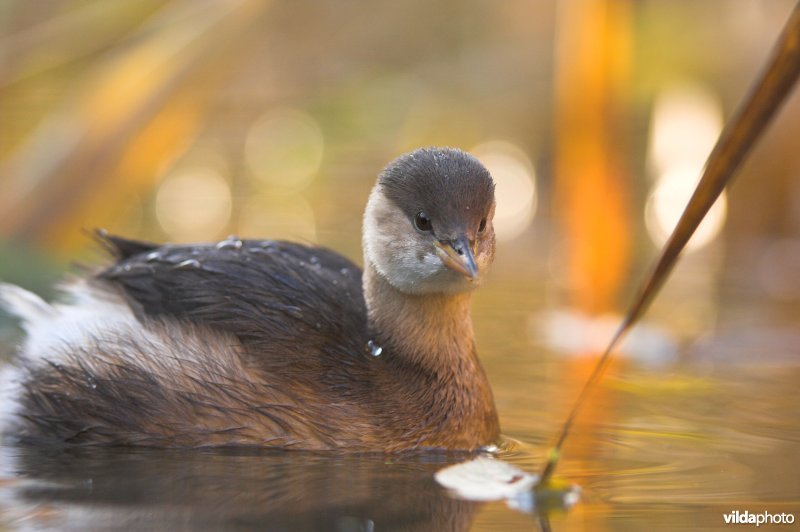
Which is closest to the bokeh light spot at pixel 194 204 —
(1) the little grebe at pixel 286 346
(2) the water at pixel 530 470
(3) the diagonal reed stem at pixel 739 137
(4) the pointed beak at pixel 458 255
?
(2) the water at pixel 530 470

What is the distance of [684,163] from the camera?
30.4ft

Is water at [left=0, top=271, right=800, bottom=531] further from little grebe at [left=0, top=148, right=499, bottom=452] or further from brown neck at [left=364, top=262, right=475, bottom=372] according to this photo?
brown neck at [left=364, top=262, right=475, bottom=372]

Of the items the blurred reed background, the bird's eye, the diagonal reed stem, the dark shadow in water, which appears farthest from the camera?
the blurred reed background

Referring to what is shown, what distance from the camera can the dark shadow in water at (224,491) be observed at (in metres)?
3.24

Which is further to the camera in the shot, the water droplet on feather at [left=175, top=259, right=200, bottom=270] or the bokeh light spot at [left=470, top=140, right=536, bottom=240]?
the bokeh light spot at [left=470, top=140, right=536, bottom=240]

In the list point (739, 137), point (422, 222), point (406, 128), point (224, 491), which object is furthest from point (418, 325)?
point (406, 128)

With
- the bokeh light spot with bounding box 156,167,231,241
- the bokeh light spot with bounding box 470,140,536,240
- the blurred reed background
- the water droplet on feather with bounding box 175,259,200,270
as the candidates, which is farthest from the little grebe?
the bokeh light spot with bounding box 470,140,536,240

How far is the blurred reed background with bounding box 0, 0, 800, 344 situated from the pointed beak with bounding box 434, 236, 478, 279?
2181 mm

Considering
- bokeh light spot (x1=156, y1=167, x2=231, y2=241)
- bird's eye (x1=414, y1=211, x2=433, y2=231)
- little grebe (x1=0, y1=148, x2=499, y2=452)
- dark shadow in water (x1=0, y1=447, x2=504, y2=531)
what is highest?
bokeh light spot (x1=156, y1=167, x2=231, y2=241)

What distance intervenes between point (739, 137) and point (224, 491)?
1.76 meters

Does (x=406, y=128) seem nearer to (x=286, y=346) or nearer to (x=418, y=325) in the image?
(x=418, y=325)

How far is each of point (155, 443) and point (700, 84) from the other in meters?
7.09

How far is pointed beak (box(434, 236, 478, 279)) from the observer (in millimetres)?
4008

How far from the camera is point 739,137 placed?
102 inches
